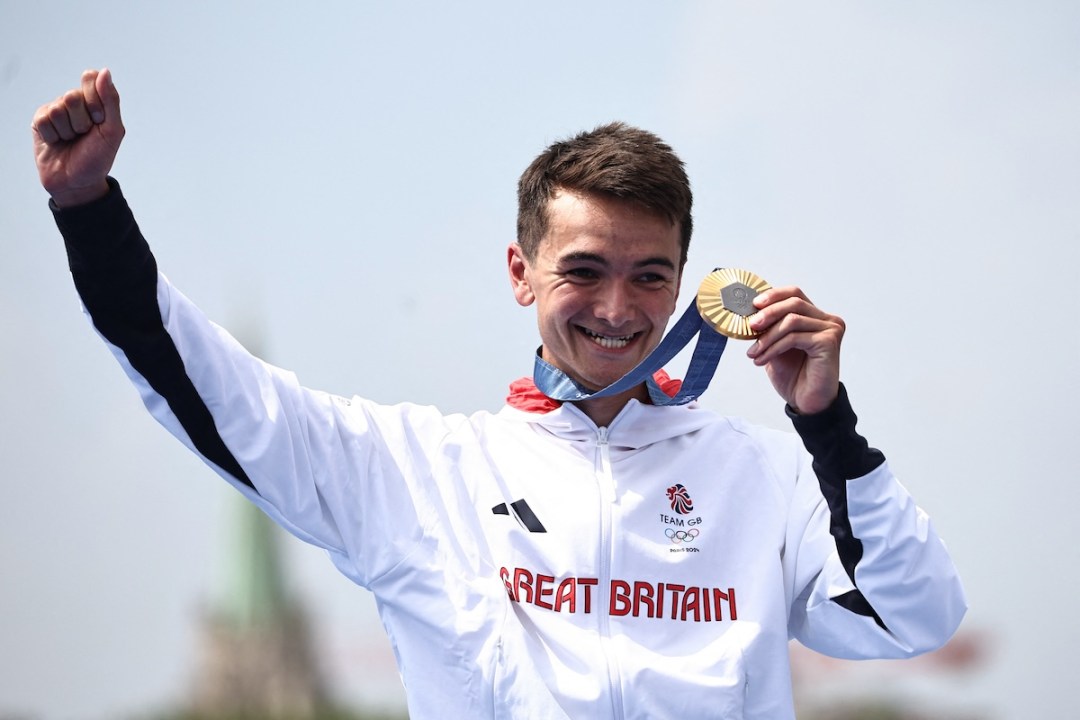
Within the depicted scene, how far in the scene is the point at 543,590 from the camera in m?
2.06

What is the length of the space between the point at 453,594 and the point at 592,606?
265mm

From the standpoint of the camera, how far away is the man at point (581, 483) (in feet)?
6.05

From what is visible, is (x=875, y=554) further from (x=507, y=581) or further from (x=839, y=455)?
(x=507, y=581)

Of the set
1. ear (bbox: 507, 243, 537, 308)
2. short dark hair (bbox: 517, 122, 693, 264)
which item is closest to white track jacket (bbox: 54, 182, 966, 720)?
ear (bbox: 507, 243, 537, 308)

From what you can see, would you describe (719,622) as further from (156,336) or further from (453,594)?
(156,336)

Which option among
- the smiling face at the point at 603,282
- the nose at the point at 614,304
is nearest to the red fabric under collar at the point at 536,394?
the smiling face at the point at 603,282

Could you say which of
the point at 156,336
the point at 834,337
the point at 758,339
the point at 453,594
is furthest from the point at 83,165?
the point at 834,337

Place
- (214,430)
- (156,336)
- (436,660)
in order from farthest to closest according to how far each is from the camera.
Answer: (436,660) < (214,430) < (156,336)

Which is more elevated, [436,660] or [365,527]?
[365,527]

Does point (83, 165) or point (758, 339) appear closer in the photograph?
point (83, 165)

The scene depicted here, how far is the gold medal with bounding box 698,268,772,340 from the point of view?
6.34ft

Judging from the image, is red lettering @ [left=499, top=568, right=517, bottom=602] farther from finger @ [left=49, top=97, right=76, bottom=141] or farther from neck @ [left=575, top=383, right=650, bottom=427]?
finger @ [left=49, top=97, right=76, bottom=141]

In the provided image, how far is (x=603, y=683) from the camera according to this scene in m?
1.93

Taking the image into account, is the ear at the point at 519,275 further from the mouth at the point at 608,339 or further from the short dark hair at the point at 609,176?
the mouth at the point at 608,339
